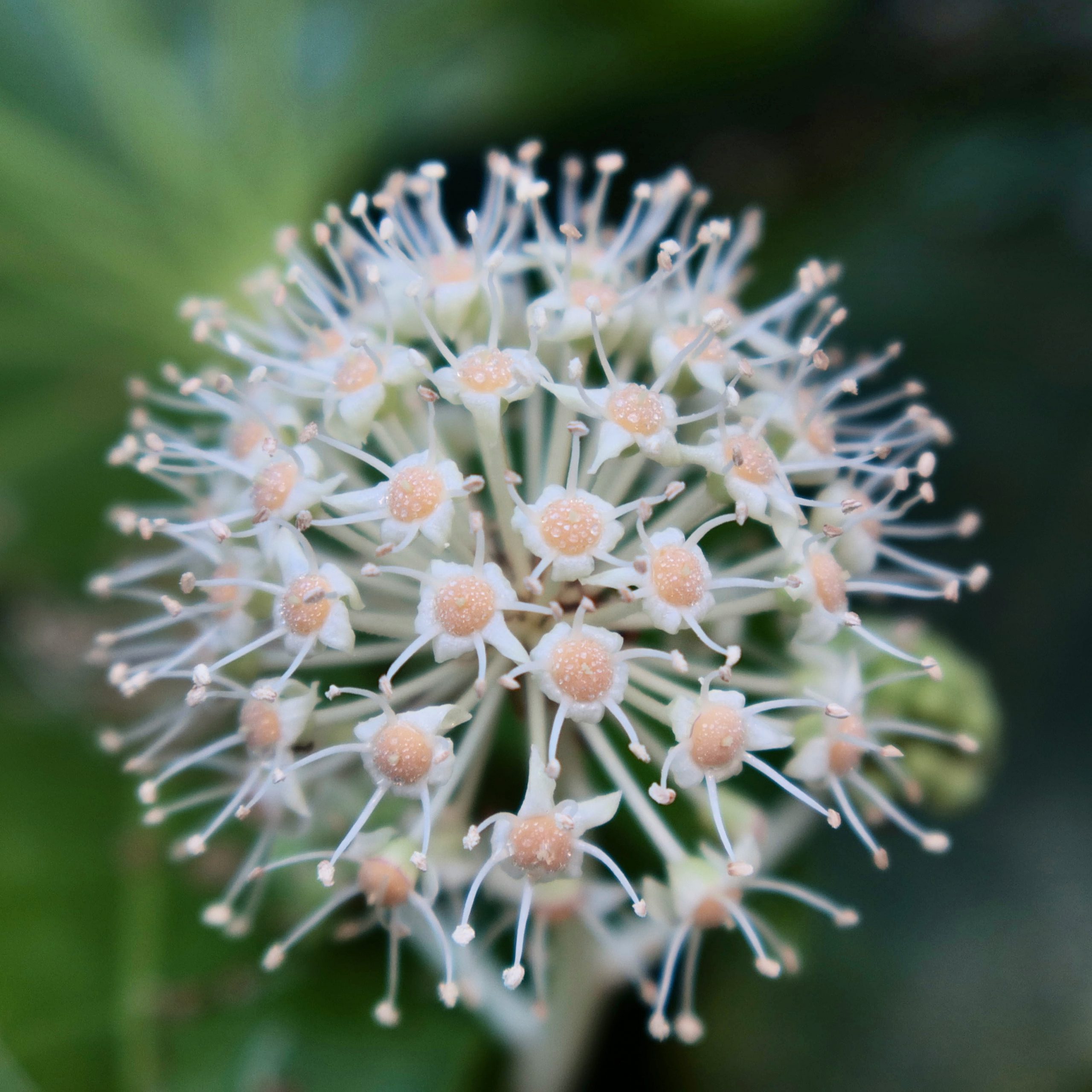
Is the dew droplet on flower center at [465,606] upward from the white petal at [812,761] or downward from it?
upward

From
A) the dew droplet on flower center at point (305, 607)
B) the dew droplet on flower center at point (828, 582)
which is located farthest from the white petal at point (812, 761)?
the dew droplet on flower center at point (305, 607)

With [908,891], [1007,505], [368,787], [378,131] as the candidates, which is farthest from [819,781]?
[378,131]

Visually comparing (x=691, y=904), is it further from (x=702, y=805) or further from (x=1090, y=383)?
(x=1090, y=383)

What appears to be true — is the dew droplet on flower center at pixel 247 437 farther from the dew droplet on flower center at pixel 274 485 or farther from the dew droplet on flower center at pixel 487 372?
the dew droplet on flower center at pixel 487 372

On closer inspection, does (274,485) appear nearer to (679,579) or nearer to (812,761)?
(679,579)

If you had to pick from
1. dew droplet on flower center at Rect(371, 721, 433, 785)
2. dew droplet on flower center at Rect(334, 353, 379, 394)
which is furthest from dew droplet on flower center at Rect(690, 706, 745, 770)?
dew droplet on flower center at Rect(334, 353, 379, 394)

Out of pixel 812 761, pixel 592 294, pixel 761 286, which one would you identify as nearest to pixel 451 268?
pixel 592 294

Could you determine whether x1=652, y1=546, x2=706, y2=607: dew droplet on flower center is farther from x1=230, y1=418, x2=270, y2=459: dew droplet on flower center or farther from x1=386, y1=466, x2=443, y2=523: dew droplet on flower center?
x1=230, y1=418, x2=270, y2=459: dew droplet on flower center
